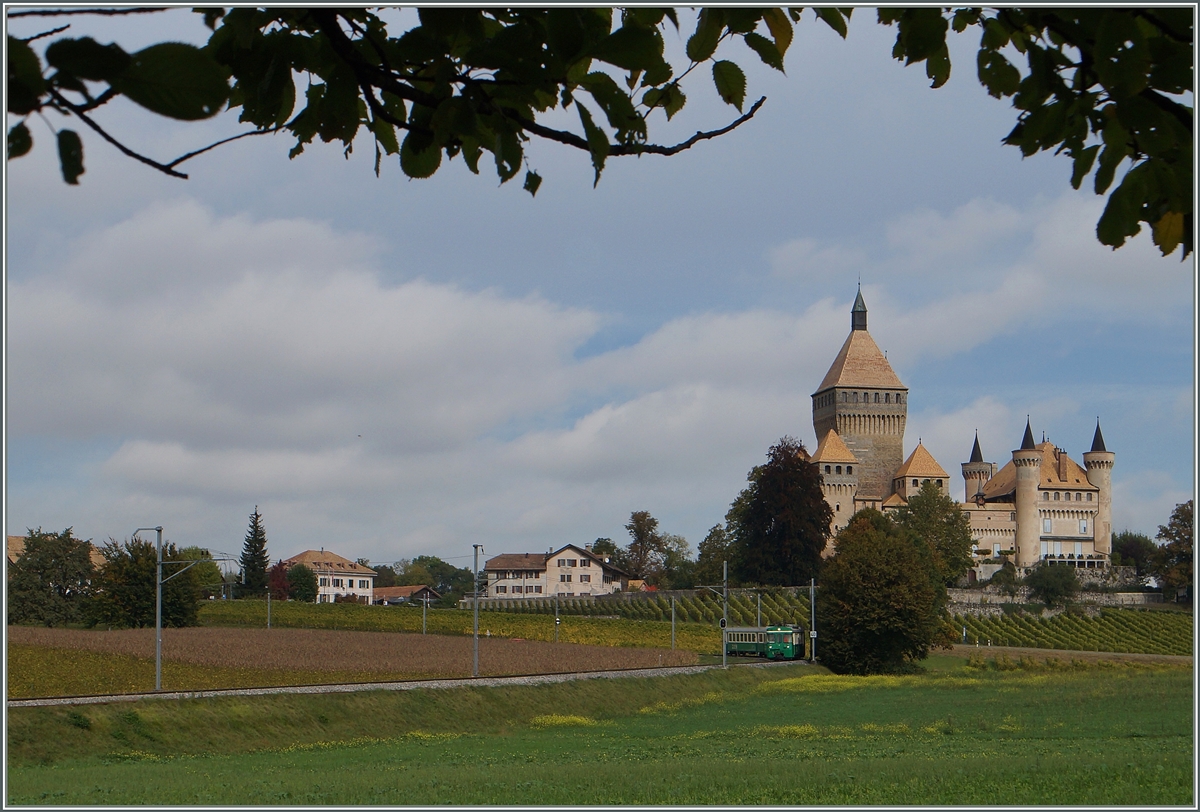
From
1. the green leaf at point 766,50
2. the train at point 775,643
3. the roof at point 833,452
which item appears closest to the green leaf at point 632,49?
the green leaf at point 766,50

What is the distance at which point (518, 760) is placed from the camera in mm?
25156

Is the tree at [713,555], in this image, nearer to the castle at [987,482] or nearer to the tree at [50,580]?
the castle at [987,482]

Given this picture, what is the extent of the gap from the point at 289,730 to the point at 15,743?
25.1 ft

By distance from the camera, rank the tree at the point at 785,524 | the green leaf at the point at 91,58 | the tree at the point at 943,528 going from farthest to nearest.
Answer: the tree at the point at 943,528
the tree at the point at 785,524
the green leaf at the point at 91,58

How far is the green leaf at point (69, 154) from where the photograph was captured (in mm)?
2596

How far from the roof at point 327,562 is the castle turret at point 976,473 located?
257 feet

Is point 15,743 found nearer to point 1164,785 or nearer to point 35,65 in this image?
point 1164,785

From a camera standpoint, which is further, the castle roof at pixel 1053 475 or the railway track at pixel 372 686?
the castle roof at pixel 1053 475

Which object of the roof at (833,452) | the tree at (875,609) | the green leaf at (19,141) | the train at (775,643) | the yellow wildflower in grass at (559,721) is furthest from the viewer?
the roof at (833,452)

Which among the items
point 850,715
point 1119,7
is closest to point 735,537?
point 850,715

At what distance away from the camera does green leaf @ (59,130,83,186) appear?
260cm

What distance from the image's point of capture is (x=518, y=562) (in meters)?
131

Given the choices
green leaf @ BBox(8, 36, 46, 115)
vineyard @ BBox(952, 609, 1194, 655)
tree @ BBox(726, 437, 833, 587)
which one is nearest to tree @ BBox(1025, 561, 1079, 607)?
vineyard @ BBox(952, 609, 1194, 655)

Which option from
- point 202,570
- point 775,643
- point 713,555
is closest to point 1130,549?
point 713,555
